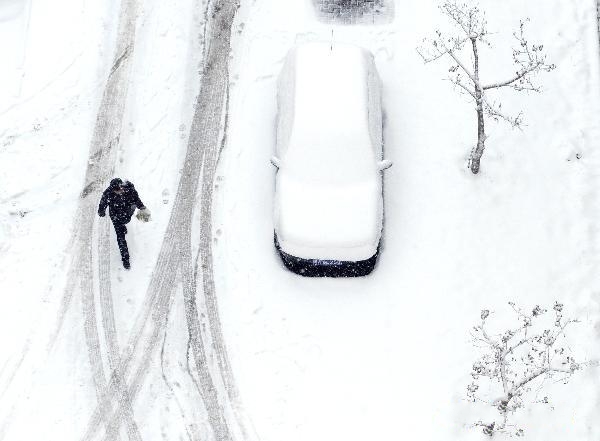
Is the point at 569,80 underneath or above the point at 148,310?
above

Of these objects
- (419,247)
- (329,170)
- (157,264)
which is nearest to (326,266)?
(329,170)

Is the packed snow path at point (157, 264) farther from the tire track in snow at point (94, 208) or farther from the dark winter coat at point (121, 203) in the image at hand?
the dark winter coat at point (121, 203)

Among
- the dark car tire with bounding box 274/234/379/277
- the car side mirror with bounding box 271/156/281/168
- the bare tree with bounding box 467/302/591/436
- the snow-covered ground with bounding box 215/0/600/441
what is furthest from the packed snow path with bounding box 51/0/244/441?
the bare tree with bounding box 467/302/591/436

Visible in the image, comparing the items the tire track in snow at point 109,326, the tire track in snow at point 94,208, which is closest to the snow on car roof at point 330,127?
the tire track in snow at point 109,326

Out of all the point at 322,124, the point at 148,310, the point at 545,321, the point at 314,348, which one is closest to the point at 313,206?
the point at 322,124

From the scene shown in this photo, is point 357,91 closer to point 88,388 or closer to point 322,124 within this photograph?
point 322,124
